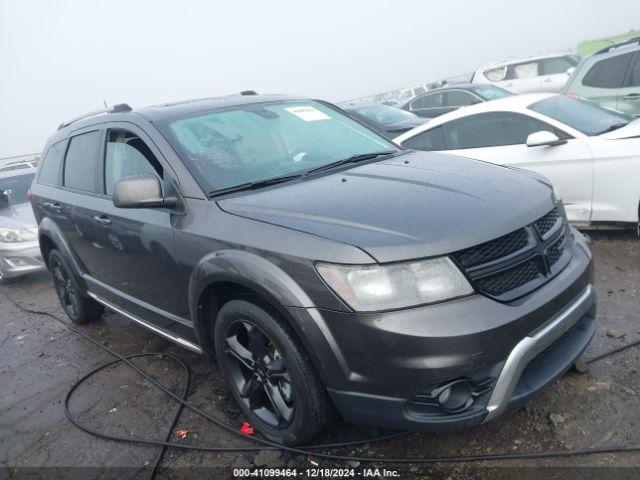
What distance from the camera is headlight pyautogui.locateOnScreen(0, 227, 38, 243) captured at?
6336 mm

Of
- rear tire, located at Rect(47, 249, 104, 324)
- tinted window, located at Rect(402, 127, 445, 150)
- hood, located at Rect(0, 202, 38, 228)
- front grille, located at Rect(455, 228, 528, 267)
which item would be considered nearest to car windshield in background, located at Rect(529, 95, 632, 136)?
tinted window, located at Rect(402, 127, 445, 150)

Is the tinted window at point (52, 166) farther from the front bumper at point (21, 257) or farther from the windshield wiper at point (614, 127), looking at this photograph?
the windshield wiper at point (614, 127)

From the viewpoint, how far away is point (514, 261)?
6.81 feet

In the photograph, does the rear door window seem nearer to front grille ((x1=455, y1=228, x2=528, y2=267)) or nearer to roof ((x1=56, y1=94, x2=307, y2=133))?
roof ((x1=56, y1=94, x2=307, y2=133))

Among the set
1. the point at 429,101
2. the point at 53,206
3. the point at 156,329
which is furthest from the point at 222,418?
the point at 429,101

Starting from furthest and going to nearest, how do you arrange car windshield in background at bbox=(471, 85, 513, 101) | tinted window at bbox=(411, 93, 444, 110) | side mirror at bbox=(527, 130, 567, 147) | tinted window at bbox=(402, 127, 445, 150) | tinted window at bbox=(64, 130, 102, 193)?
tinted window at bbox=(411, 93, 444, 110), car windshield in background at bbox=(471, 85, 513, 101), tinted window at bbox=(402, 127, 445, 150), side mirror at bbox=(527, 130, 567, 147), tinted window at bbox=(64, 130, 102, 193)

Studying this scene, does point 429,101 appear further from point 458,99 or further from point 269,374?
point 269,374

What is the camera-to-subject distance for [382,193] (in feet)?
7.85

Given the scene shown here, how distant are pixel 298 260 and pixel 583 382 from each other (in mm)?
1717

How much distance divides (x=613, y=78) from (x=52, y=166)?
23.1 feet

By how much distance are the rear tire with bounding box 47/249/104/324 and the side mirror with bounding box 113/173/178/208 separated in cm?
187

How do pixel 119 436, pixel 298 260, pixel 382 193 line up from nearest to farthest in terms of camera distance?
1. pixel 298 260
2. pixel 382 193
3. pixel 119 436

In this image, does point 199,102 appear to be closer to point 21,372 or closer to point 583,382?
point 21,372

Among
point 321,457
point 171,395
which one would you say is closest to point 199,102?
point 171,395
